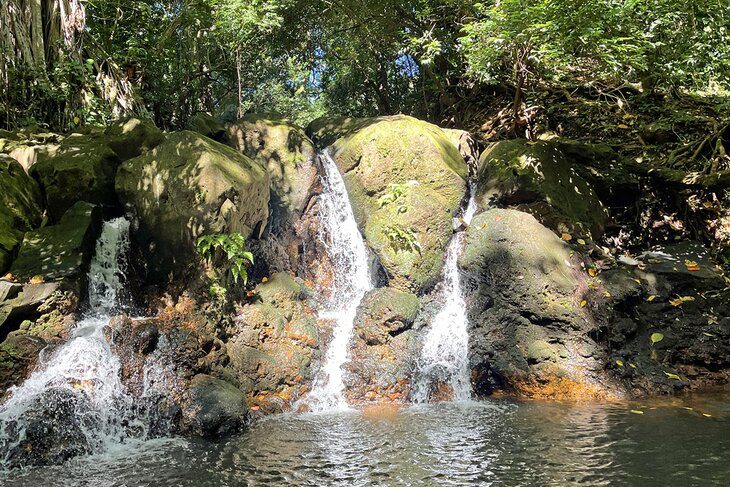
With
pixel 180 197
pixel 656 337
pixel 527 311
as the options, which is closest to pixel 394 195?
pixel 527 311

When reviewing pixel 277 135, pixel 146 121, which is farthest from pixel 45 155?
pixel 277 135

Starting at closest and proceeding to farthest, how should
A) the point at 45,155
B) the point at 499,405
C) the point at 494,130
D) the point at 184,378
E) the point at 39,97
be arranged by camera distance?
the point at 184,378
the point at 499,405
the point at 45,155
the point at 39,97
the point at 494,130

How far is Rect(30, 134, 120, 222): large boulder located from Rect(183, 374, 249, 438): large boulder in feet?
11.5

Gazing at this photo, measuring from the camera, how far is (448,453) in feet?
15.6

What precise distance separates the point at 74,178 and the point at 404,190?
195 inches

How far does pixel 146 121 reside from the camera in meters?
8.95

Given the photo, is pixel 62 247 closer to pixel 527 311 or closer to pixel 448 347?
pixel 448 347

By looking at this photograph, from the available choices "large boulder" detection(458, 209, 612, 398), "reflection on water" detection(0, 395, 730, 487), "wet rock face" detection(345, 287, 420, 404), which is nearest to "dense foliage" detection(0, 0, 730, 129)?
"large boulder" detection(458, 209, 612, 398)

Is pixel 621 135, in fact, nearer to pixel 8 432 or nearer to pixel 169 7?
pixel 169 7

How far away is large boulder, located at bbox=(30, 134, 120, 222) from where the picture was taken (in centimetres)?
768

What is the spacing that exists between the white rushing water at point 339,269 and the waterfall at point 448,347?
108 centimetres

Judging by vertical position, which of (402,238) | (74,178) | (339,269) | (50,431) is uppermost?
(74,178)

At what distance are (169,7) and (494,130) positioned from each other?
7.66m

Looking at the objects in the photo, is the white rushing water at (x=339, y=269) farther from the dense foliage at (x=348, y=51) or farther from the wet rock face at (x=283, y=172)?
the dense foliage at (x=348, y=51)
